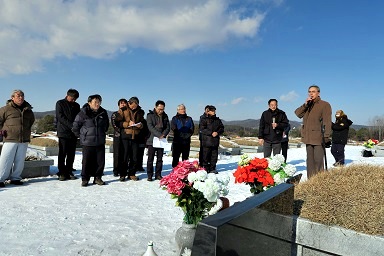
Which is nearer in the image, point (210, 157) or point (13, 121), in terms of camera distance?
point (13, 121)

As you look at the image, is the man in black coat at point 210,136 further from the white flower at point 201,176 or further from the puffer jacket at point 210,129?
the white flower at point 201,176

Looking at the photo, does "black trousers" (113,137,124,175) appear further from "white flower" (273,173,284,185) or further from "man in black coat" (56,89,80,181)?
"white flower" (273,173,284,185)

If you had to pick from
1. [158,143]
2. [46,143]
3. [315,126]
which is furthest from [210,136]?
[46,143]

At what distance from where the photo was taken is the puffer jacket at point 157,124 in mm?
7128

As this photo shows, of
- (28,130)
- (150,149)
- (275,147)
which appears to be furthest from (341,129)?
(28,130)

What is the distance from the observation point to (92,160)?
633cm

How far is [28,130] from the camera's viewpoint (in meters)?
6.15

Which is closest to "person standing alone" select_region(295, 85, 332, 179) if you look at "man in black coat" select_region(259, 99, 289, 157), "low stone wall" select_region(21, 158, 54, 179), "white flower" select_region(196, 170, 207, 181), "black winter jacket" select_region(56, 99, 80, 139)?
"man in black coat" select_region(259, 99, 289, 157)

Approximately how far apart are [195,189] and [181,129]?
489 cm

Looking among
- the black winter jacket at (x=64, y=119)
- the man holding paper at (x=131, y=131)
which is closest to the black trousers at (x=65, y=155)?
the black winter jacket at (x=64, y=119)

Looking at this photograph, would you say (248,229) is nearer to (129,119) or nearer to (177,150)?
(129,119)

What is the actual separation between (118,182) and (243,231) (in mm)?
5120

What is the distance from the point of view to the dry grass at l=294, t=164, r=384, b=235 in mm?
2584

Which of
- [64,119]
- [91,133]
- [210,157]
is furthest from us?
[210,157]
